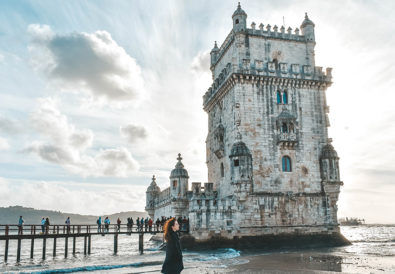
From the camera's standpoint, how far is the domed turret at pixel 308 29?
37000mm

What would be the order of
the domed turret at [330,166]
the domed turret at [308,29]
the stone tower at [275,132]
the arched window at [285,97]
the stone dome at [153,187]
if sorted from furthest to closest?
the stone dome at [153,187] < the domed turret at [308,29] < the arched window at [285,97] < the domed turret at [330,166] < the stone tower at [275,132]

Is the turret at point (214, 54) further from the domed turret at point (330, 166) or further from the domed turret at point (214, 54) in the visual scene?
the domed turret at point (330, 166)

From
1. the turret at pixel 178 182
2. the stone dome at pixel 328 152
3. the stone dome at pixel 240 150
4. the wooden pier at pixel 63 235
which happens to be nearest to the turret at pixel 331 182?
the stone dome at pixel 328 152

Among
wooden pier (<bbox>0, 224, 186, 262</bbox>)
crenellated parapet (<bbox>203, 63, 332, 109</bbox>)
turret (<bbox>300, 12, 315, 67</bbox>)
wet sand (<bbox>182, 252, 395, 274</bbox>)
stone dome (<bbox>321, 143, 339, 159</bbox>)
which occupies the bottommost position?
wet sand (<bbox>182, 252, 395, 274</bbox>)

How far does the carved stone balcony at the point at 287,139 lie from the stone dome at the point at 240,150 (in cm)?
331

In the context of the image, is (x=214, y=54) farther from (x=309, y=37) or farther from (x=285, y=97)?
(x=285, y=97)

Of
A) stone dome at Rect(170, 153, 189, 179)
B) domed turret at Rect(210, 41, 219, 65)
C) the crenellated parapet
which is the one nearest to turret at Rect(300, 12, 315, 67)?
the crenellated parapet

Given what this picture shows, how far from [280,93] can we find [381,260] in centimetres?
1620

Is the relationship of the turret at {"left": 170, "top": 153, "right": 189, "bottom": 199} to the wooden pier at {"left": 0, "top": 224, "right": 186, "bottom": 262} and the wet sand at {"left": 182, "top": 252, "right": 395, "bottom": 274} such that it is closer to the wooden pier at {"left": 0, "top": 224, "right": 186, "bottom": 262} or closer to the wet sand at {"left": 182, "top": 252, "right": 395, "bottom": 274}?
the wooden pier at {"left": 0, "top": 224, "right": 186, "bottom": 262}

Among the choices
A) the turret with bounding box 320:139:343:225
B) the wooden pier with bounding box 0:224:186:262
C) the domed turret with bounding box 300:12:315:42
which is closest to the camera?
the wooden pier with bounding box 0:224:186:262

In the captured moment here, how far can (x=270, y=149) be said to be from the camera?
33156 millimetres

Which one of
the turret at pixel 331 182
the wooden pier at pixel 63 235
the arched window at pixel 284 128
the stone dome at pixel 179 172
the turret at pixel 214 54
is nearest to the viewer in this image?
the wooden pier at pixel 63 235

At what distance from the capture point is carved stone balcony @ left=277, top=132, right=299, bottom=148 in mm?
33312

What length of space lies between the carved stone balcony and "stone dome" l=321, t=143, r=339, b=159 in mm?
2921
